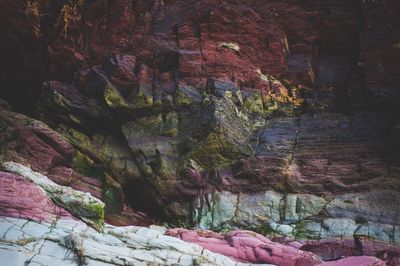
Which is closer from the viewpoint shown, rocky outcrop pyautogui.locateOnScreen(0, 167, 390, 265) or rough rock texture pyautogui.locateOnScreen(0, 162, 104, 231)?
rocky outcrop pyautogui.locateOnScreen(0, 167, 390, 265)

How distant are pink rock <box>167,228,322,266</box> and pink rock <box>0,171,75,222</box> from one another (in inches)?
180

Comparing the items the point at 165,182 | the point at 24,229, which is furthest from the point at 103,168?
the point at 24,229

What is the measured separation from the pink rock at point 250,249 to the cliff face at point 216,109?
2914 millimetres

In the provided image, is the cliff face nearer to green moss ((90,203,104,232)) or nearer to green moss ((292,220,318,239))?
green moss ((292,220,318,239))

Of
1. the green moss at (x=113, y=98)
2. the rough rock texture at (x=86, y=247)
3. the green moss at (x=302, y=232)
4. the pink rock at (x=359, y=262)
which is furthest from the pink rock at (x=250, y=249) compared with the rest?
the green moss at (x=113, y=98)

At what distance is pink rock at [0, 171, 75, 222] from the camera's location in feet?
58.9

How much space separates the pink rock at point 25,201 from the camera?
17955 millimetres

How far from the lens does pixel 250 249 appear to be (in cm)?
1919

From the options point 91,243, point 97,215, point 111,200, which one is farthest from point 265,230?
point 91,243

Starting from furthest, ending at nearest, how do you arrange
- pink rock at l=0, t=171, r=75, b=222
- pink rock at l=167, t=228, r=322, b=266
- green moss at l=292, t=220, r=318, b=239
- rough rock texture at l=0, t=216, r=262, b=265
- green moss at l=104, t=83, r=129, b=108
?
1. green moss at l=104, t=83, r=129, b=108
2. green moss at l=292, t=220, r=318, b=239
3. pink rock at l=167, t=228, r=322, b=266
4. pink rock at l=0, t=171, r=75, b=222
5. rough rock texture at l=0, t=216, r=262, b=265

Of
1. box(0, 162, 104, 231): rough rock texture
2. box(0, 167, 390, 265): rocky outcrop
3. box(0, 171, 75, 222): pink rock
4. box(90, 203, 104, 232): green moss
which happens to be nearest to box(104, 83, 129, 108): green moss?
box(0, 162, 104, 231): rough rock texture

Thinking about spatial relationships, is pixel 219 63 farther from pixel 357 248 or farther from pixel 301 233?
pixel 357 248

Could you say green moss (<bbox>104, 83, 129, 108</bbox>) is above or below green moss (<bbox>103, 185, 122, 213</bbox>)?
above

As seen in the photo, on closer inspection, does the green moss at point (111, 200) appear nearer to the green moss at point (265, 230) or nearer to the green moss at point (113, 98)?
the green moss at point (113, 98)
